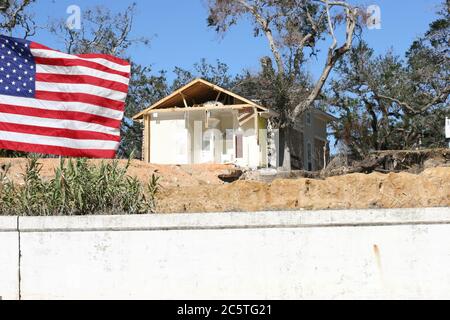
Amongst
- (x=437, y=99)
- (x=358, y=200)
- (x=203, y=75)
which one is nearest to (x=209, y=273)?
(x=358, y=200)

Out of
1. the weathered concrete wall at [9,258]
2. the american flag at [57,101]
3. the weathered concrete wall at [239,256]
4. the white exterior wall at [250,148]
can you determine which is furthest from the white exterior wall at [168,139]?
the weathered concrete wall at [239,256]

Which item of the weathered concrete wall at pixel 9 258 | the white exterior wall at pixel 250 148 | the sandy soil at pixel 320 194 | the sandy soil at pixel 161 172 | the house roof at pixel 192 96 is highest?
the house roof at pixel 192 96

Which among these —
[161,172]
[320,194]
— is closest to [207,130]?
[161,172]

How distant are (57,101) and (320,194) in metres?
3.75

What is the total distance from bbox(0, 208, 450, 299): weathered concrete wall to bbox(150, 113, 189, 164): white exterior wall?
2828cm

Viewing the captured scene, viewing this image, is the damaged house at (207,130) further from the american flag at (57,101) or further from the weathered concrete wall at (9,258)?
the weathered concrete wall at (9,258)

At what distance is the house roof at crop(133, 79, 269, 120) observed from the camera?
36.5 meters

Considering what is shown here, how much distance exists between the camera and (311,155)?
44375mm

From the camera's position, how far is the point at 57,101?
362 inches

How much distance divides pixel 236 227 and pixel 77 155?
2.54 meters

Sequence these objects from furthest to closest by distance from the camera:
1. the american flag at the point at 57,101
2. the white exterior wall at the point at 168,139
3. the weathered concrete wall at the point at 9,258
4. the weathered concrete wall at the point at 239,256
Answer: the white exterior wall at the point at 168,139 < the american flag at the point at 57,101 < the weathered concrete wall at the point at 9,258 < the weathered concrete wall at the point at 239,256

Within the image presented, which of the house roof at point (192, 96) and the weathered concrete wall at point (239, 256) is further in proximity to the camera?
the house roof at point (192, 96)

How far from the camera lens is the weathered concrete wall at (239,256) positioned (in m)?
7.56

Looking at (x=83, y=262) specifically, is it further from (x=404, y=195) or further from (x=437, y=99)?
(x=437, y=99)
